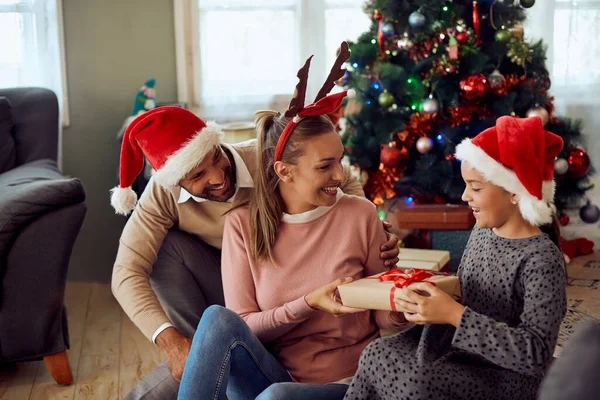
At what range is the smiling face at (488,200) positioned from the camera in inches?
61.0

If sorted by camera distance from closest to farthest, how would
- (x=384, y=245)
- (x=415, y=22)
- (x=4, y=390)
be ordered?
(x=384, y=245)
(x=4, y=390)
(x=415, y=22)

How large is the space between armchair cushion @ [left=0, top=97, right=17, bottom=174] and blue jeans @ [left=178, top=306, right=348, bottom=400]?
70.0 inches

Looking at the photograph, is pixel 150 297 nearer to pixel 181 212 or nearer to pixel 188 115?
pixel 181 212

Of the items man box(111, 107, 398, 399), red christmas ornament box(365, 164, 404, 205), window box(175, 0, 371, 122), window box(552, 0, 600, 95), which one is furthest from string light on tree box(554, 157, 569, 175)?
man box(111, 107, 398, 399)

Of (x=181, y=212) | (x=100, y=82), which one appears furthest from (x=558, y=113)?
(x=181, y=212)

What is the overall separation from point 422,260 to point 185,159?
129cm

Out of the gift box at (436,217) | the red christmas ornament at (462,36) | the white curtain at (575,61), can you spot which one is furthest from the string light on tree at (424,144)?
the white curtain at (575,61)

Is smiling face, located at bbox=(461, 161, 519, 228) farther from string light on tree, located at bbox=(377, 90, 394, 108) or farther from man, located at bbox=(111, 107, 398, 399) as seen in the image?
string light on tree, located at bbox=(377, 90, 394, 108)

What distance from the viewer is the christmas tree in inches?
131

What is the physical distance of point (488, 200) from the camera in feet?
5.10

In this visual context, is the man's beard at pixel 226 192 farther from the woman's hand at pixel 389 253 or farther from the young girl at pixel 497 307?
the young girl at pixel 497 307

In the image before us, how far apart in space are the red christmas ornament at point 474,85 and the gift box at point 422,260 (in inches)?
28.7

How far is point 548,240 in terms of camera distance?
1509 mm

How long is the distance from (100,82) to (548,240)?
2696 mm
